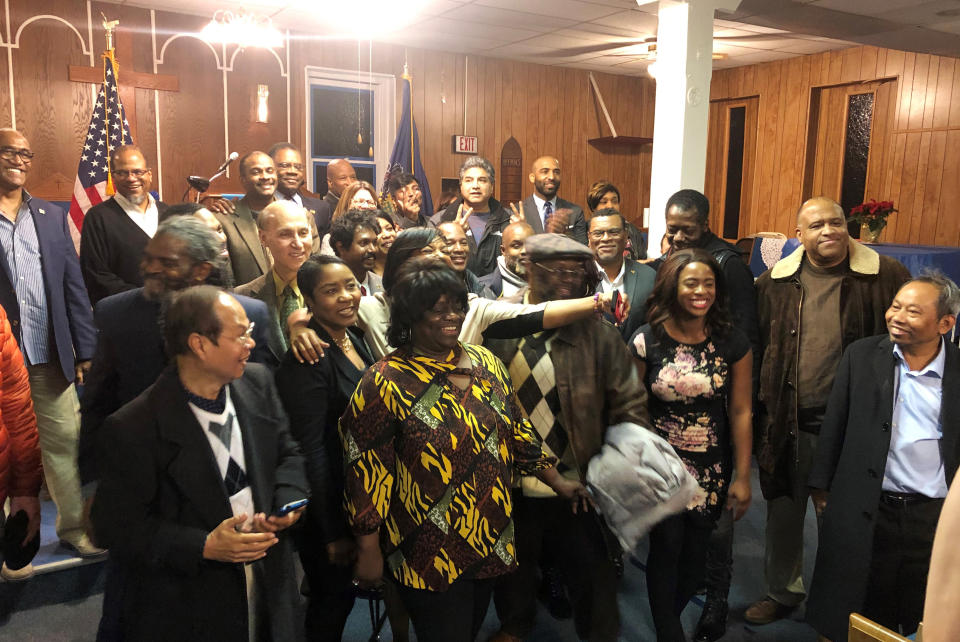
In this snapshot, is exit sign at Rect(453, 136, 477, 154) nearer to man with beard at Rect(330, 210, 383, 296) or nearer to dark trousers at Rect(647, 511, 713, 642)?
man with beard at Rect(330, 210, 383, 296)

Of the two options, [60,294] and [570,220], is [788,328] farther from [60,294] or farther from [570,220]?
[60,294]

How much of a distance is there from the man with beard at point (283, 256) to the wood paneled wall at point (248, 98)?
170 inches

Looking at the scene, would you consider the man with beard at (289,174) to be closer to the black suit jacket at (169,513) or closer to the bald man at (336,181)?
the bald man at (336,181)

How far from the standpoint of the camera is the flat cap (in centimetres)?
210

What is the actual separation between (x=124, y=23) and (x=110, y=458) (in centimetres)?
561

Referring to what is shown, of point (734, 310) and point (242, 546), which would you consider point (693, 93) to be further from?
point (242, 546)

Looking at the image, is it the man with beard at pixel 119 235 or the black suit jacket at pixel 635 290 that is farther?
the man with beard at pixel 119 235

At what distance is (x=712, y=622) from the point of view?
2.54m

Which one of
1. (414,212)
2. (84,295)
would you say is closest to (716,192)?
(414,212)

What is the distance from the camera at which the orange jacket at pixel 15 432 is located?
1.93 metres

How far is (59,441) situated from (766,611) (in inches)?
122

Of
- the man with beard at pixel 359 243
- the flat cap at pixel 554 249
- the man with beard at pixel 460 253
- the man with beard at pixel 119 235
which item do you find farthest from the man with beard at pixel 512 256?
the man with beard at pixel 119 235

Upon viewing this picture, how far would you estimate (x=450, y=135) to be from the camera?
7.75 meters

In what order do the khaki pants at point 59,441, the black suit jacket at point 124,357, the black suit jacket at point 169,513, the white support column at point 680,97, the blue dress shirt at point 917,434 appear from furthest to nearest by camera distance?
the white support column at point 680,97, the khaki pants at point 59,441, the blue dress shirt at point 917,434, the black suit jacket at point 124,357, the black suit jacket at point 169,513
